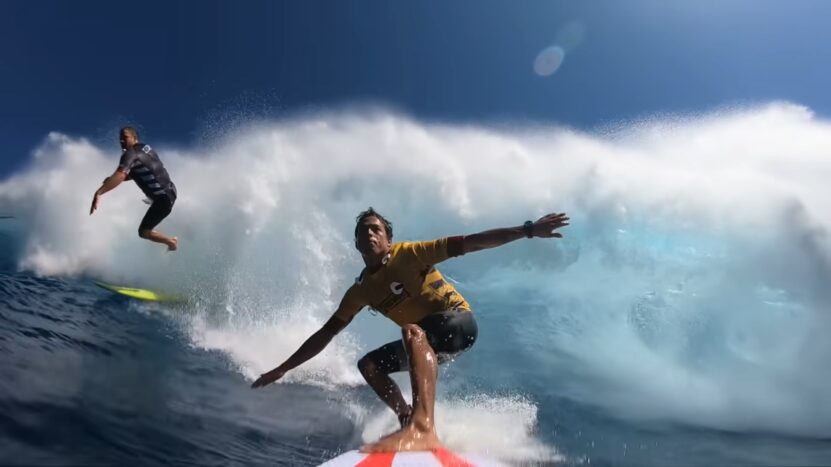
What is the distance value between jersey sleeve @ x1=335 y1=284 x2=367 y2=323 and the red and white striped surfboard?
1.39 metres

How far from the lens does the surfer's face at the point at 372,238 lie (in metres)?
3.78

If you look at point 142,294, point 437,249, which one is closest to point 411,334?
point 437,249

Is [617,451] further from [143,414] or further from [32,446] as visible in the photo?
[32,446]

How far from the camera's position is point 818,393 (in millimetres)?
9570

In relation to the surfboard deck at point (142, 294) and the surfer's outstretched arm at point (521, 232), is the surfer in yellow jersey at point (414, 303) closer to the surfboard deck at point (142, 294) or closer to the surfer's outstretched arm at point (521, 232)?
the surfer's outstretched arm at point (521, 232)

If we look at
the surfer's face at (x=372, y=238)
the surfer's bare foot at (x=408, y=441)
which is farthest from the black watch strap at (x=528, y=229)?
the surfer's bare foot at (x=408, y=441)

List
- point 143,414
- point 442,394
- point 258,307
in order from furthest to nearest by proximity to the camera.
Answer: point 258,307, point 442,394, point 143,414

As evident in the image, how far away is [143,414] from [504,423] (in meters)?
4.50

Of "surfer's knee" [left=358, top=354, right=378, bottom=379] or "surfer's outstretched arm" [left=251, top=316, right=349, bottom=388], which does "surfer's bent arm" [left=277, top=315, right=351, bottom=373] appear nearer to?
"surfer's outstretched arm" [left=251, top=316, right=349, bottom=388]

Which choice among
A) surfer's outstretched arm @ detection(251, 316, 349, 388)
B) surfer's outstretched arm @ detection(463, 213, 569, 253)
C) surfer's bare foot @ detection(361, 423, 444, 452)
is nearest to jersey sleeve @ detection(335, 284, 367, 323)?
surfer's outstretched arm @ detection(251, 316, 349, 388)

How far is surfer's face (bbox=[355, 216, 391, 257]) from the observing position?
378 centimetres

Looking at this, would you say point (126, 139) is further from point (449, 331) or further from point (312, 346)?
point (449, 331)

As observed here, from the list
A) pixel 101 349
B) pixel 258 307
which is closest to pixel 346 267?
pixel 258 307

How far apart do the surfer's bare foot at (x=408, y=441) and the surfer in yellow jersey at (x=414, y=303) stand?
0.05 meters
